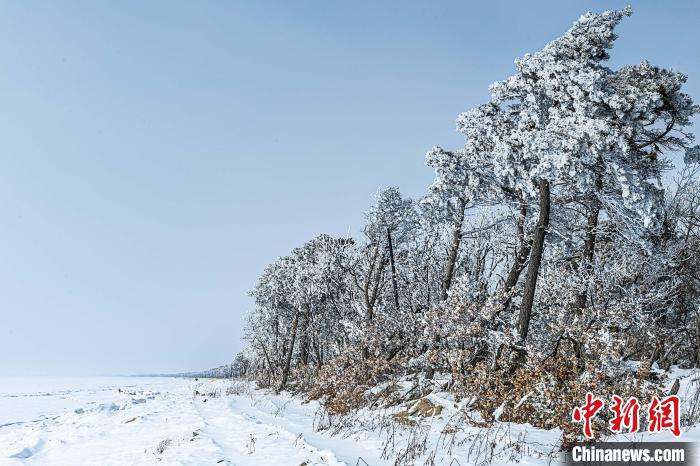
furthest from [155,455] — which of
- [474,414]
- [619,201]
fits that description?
[619,201]

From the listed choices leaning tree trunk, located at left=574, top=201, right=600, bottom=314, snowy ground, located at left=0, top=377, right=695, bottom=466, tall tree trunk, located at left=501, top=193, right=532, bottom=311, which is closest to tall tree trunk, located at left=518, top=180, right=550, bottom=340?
tall tree trunk, located at left=501, top=193, right=532, bottom=311

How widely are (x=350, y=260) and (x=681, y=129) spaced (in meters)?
17.8

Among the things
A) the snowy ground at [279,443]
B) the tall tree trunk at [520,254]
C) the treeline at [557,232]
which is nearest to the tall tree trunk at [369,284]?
the treeline at [557,232]

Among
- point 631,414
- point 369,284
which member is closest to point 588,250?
point 631,414

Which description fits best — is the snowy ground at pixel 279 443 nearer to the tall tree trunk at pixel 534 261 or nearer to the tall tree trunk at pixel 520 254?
the tall tree trunk at pixel 534 261

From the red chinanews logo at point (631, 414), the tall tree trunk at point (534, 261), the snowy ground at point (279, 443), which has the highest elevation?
the tall tree trunk at point (534, 261)

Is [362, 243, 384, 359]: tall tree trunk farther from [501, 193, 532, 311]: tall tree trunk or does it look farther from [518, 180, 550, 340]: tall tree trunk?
[518, 180, 550, 340]: tall tree trunk

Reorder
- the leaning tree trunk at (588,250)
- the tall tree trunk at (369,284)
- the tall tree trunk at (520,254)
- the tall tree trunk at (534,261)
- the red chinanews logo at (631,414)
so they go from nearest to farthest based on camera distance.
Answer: the red chinanews logo at (631,414) < the tall tree trunk at (534,261) < the leaning tree trunk at (588,250) < the tall tree trunk at (520,254) < the tall tree trunk at (369,284)

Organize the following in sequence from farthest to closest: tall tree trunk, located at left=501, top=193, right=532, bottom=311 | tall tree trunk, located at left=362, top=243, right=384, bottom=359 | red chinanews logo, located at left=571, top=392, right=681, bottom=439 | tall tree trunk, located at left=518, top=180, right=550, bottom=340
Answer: tall tree trunk, located at left=362, top=243, right=384, bottom=359 → tall tree trunk, located at left=501, top=193, right=532, bottom=311 → tall tree trunk, located at left=518, top=180, right=550, bottom=340 → red chinanews logo, located at left=571, top=392, right=681, bottom=439

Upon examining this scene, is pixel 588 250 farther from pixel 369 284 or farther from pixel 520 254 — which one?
pixel 369 284

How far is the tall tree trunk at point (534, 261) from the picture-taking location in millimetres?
14844

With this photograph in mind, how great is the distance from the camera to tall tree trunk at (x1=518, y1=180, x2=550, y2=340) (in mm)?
14844

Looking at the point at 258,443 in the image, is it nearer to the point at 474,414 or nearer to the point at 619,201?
the point at 474,414

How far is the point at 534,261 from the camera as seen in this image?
1529cm
